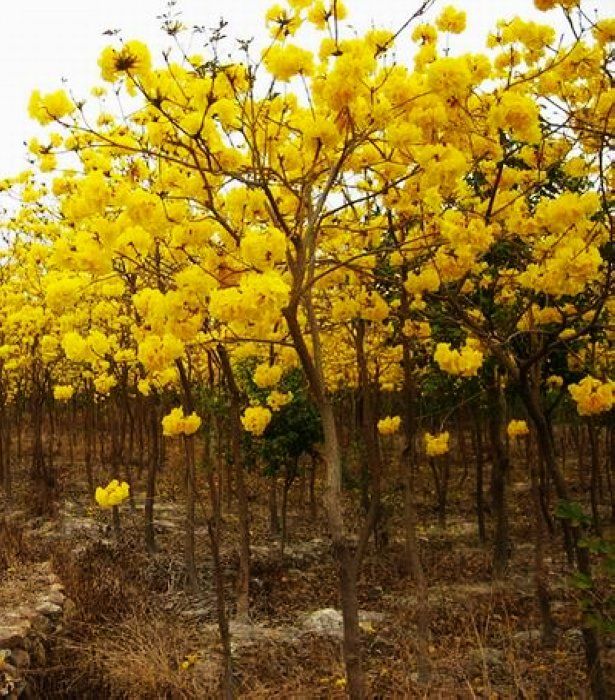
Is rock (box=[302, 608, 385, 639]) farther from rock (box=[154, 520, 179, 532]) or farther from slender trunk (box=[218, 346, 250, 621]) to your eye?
rock (box=[154, 520, 179, 532])

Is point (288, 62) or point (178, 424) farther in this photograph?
point (178, 424)

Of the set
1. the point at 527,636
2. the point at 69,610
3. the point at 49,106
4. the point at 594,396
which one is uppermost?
the point at 49,106

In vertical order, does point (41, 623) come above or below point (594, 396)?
below

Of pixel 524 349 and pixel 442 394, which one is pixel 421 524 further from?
pixel 524 349

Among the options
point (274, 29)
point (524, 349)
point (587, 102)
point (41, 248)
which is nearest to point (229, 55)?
point (274, 29)

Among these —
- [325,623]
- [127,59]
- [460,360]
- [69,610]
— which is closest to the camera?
[127,59]

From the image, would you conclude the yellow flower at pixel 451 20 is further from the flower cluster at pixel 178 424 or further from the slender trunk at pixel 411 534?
the flower cluster at pixel 178 424

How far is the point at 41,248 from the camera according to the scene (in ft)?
29.8

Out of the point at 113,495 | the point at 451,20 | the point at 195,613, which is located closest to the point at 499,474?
the point at 195,613

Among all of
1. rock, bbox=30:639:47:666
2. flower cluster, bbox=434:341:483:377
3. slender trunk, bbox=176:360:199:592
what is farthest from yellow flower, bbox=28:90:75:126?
rock, bbox=30:639:47:666

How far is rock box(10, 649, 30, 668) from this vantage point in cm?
607

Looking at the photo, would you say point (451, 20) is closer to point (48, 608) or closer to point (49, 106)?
point (49, 106)

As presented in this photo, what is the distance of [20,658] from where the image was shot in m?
6.18

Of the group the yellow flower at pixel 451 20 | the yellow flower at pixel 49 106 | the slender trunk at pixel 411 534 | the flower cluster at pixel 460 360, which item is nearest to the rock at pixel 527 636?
the slender trunk at pixel 411 534
